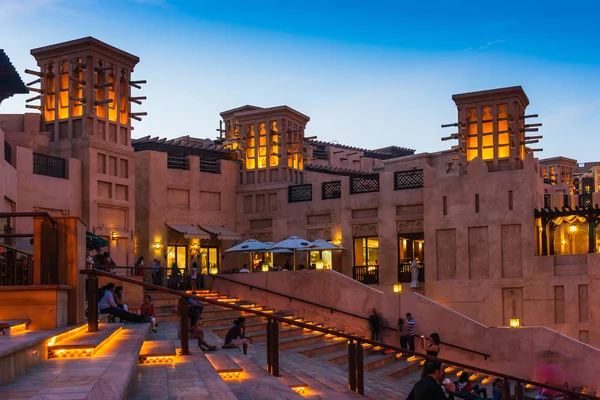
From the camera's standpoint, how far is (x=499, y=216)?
27.5 meters

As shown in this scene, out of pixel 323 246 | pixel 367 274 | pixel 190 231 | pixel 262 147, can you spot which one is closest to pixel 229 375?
pixel 323 246

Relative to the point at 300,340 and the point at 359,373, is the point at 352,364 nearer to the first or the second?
the point at 359,373

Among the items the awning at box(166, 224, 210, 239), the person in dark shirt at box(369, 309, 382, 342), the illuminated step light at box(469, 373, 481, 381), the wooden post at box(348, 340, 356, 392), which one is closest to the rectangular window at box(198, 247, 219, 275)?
the awning at box(166, 224, 210, 239)

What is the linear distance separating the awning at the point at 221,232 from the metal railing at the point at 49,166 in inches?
301

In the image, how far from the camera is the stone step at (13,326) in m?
8.63

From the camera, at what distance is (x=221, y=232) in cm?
3222

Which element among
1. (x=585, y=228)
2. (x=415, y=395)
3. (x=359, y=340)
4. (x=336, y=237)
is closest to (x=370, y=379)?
(x=359, y=340)

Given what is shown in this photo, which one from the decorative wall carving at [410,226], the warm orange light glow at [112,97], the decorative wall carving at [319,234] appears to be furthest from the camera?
the decorative wall carving at [319,234]

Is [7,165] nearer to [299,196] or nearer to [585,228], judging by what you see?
[299,196]

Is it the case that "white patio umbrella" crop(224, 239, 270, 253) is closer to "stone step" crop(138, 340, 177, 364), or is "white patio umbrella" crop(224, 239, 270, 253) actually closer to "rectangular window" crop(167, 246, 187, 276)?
"rectangular window" crop(167, 246, 187, 276)

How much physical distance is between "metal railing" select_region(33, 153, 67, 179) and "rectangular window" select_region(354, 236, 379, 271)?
11.7 metres

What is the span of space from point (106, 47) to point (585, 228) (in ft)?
70.3

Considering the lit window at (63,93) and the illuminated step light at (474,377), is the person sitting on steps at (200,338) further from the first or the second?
the lit window at (63,93)

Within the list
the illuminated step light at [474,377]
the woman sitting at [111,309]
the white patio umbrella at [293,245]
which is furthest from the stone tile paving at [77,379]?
the white patio umbrella at [293,245]
